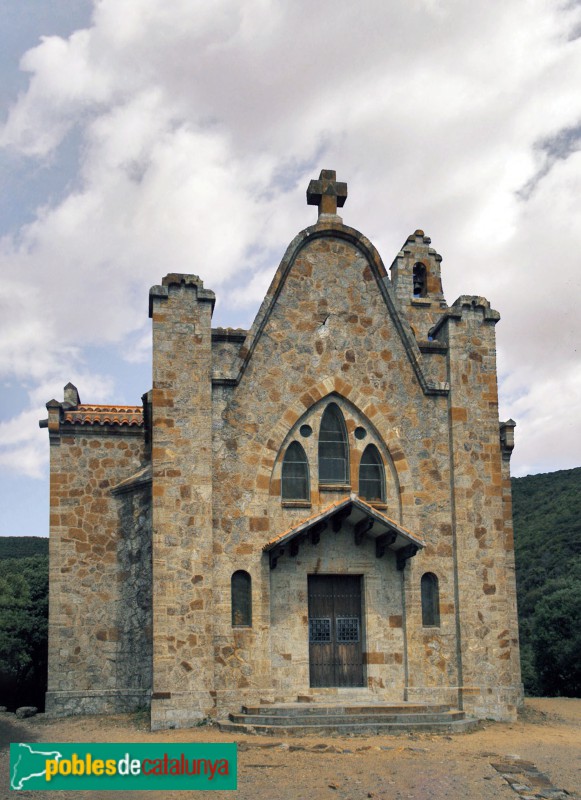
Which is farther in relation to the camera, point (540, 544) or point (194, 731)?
point (540, 544)

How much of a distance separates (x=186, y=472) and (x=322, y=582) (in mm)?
3671

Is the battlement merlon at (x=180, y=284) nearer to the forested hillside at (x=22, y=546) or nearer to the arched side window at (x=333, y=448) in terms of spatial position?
the arched side window at (x=333, y=448)

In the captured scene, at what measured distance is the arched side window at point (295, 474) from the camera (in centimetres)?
1994

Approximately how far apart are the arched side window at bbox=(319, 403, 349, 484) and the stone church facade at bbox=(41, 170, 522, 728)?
34mm

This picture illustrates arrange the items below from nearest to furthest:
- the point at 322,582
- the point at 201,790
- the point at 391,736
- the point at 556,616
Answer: the point at 201,790
the point at 391,736
the point at 322,582
the point at 556,616

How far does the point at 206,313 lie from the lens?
20.1 meters

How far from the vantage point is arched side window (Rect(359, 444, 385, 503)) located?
66.6 ft

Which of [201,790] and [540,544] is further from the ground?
[540,544]

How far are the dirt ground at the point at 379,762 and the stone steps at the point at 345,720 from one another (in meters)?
0.30

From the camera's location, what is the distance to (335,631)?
19562 millimetres

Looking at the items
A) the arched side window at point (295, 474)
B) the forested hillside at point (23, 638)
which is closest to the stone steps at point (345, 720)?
the arched side window at point (295, 474)

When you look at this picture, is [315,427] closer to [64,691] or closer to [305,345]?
[305,345]

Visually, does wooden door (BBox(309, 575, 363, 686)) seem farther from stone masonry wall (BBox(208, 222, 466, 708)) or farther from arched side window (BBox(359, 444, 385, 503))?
arched side window (BBox(359, 444, 385, 503))

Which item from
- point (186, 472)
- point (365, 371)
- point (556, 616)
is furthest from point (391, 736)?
point (556, 616)
